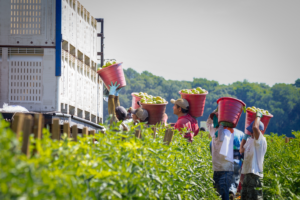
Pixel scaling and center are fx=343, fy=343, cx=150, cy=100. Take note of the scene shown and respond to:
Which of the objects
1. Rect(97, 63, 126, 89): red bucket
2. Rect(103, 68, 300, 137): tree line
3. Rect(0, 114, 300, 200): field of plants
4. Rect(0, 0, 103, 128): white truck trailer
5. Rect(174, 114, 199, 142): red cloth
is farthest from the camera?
Rect(103, 68, 300, 137): tree line

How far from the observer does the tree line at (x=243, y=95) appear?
246 ft

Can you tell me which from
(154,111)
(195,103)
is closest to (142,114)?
(154,111)

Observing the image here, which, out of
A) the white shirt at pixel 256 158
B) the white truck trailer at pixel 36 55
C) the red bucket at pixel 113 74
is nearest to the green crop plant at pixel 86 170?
the white shirt at pixel 256 158

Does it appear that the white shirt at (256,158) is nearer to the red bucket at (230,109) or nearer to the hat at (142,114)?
the red bucket at (230,109)

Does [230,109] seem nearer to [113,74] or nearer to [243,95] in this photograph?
[113,74]

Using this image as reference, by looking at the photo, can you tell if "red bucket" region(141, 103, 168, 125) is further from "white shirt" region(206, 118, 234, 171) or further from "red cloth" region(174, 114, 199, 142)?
"white shirt" region(206, 118, 234, 171)

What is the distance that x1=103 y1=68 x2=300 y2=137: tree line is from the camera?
75.1m

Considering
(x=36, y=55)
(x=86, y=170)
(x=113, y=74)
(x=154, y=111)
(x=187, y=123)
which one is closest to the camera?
(x=86, y=170)

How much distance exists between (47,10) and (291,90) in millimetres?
Result: 87263

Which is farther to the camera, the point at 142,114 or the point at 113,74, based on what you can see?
the point at 113,74

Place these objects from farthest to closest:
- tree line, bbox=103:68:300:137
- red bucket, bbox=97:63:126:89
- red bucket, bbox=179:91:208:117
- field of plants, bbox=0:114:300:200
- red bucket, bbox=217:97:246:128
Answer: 1. tree line, bbox=103:68:300:137
2. red bucket, bbox=97:63:126:89
3. red bucket, bbox=179:91:208:117
4. red bucket, bbox=217:97:246:128
5. field of plants, bbox=0:114:300:200

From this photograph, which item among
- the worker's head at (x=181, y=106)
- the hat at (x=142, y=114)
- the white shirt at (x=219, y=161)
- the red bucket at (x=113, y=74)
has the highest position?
the red bucket at (x=113, y=74)

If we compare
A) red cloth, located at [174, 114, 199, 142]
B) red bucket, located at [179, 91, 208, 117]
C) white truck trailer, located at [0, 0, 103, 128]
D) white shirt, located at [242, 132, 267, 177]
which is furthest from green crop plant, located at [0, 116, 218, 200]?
red bucket, located at [179, 91, 208, 117]

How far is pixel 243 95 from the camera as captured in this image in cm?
9469
